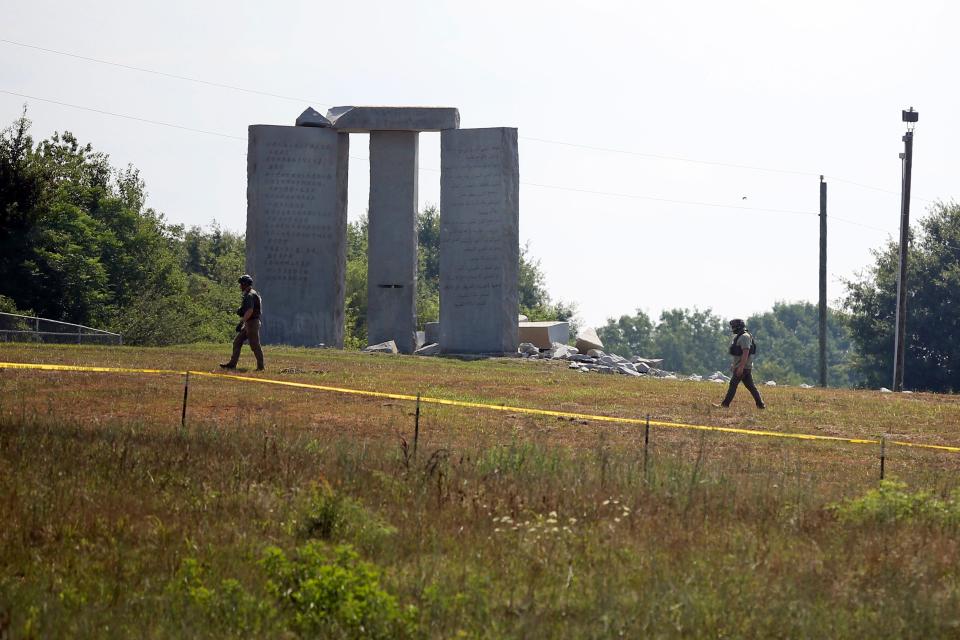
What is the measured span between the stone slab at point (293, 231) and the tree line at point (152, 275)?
21.1 feet

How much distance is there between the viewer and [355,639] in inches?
292

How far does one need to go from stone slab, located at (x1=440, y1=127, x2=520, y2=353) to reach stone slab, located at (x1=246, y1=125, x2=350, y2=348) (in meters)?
3.35

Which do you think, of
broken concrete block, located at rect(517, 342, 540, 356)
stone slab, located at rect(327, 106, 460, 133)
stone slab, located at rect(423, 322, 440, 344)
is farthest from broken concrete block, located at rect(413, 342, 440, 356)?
stone slab, located at rect(327, 106, 460, 133)

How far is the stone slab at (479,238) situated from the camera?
3575 cm

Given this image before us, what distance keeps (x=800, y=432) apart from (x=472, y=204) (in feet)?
61.9

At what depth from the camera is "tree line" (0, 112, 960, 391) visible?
41812 mm

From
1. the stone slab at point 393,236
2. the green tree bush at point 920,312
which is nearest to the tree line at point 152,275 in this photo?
the green tree bush at point 920,312

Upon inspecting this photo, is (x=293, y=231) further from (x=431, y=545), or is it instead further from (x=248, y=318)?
(x=431, y=545)

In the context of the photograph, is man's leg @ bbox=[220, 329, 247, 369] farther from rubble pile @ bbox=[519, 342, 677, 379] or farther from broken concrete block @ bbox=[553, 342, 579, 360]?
broken concrete block @ bbox=[553, 342, 579, 360]

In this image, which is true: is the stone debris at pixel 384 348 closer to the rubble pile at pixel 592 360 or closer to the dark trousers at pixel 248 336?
the rubble pile at pixel 592 360

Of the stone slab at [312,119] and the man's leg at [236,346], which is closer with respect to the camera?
the man's leg at [236,346]

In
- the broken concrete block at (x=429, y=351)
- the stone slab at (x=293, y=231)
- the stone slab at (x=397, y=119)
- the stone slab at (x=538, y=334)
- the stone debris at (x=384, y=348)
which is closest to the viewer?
the stone debris at (x=384, y=348)

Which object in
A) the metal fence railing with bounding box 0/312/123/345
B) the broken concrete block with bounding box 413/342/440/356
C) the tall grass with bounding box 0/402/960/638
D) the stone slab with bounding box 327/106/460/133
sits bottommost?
the tall grass with bounding box 0/402/960/638

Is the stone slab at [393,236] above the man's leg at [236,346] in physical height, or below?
above
